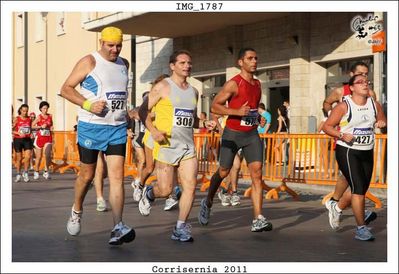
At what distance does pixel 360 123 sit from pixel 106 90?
8.73 feet

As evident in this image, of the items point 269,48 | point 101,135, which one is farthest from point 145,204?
point 269,48

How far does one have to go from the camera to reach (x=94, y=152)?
834 centimetres

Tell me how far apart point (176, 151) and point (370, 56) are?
12212 millimetres

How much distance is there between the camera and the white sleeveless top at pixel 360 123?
897 centimetres

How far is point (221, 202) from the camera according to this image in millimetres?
13188

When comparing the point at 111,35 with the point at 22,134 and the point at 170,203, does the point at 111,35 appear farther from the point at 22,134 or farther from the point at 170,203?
the point at 22,134

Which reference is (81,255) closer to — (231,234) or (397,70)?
(231,234)

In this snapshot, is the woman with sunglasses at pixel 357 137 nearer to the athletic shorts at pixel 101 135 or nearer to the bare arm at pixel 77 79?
the athletic shorts at pixel 101 135

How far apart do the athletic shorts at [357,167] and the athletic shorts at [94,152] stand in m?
2.33

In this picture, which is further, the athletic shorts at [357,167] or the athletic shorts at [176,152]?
the athletic shorts at [357,167]

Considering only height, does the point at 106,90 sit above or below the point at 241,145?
above

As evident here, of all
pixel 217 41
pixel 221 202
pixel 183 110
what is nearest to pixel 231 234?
pixel 183 110

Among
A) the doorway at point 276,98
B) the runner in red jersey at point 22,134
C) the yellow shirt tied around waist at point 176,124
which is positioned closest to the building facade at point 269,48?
the doorway at point 276,98

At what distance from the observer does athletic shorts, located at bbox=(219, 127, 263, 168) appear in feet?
31.7
